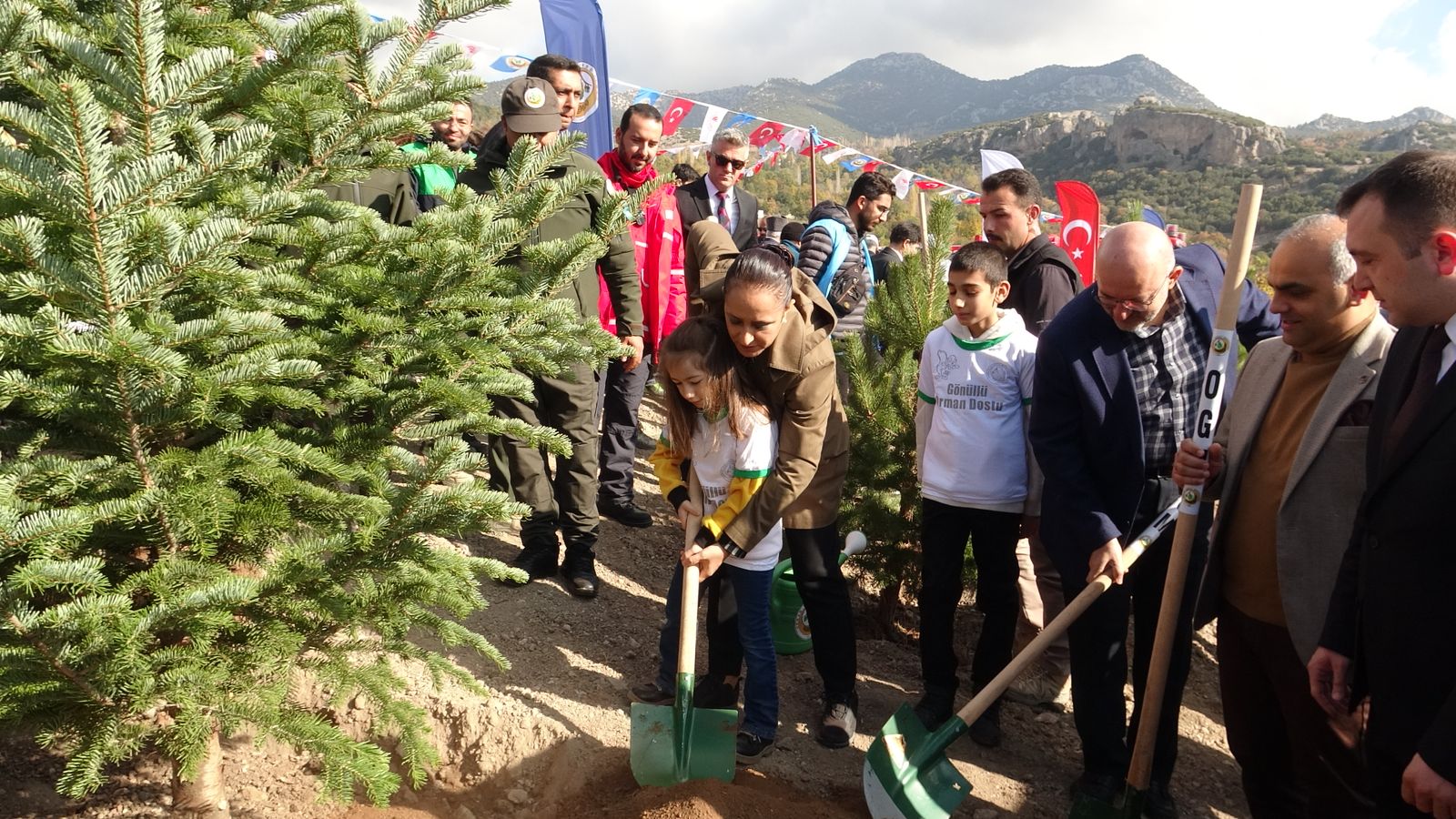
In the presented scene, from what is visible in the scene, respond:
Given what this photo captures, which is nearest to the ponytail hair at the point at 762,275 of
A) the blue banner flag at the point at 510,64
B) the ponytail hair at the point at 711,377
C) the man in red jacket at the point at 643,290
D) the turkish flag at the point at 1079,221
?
the ponytail hair at the point at 711,377

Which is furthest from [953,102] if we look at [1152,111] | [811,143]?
[811,143]

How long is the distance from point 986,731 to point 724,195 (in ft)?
10.7

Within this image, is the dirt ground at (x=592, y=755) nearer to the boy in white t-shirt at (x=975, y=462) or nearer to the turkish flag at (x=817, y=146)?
the boy in white t-shirt at (x=975, y=462)

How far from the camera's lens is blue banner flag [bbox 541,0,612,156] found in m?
6.11

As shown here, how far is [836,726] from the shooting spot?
3.46 meters

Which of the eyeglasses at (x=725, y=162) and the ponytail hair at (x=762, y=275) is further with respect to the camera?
the eyeglasses at (x=725, y=162)

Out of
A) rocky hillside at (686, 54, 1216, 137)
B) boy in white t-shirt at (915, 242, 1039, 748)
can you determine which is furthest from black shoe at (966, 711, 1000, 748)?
rocky hillside at (686, 54, 1216, 137)

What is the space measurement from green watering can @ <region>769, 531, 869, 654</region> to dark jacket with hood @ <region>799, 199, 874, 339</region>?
1.31 metres

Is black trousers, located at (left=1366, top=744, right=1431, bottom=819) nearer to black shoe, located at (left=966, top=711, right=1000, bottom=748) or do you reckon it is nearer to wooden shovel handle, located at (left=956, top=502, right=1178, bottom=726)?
wooden shovel handle, located at (left=956, top=502, right=1178, bottom=726)

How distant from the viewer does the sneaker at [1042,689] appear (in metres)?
3.95

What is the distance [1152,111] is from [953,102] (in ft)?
478

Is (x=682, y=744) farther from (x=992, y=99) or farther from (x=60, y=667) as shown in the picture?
(x=992, y=99)

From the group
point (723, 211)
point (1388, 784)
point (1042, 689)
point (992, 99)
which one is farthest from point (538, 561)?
point (992, 99)

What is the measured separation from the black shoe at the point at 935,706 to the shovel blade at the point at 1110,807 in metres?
0.56
